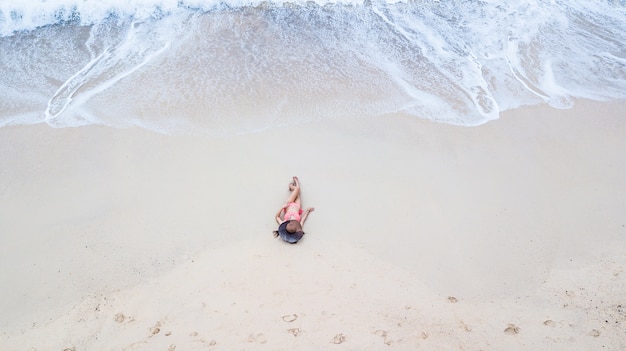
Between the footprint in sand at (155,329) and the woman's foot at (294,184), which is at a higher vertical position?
the woman's foot at (294,184)

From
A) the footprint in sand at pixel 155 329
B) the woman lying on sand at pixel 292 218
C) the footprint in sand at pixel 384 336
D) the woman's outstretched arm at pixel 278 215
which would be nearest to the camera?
the footprint in sand at pixel 384 336

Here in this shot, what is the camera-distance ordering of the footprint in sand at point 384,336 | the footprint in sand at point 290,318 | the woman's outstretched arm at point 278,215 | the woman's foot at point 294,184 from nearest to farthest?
the footprint in sand at point 384,336 → the footprint in sand at point 290,318 → the woman's outstretched arm at point 278,215 → the woman's foot at point 294,184

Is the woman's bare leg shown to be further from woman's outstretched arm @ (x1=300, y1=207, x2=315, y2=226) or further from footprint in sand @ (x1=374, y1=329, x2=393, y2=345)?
footprint in sand @ (x1=374, y1=329, x2=393, y2=345)

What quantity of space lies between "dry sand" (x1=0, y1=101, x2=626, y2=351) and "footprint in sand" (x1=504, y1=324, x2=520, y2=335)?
6 cm

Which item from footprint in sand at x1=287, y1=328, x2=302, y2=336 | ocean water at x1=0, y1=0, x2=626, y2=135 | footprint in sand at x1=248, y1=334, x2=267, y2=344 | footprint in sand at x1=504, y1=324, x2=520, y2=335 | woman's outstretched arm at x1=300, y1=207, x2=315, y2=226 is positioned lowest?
footprint in sand at x1=504, y1=324, x2=520, y2=335

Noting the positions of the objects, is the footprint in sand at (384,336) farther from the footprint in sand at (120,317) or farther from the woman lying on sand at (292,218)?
the footprint in sand at (120,317)

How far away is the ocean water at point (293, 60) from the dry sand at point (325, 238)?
545 millimetres

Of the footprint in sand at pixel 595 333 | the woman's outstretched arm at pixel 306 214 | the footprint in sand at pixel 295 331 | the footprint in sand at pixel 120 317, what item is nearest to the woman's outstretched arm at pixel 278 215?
the woman's outstretched arm at pixel 306 214

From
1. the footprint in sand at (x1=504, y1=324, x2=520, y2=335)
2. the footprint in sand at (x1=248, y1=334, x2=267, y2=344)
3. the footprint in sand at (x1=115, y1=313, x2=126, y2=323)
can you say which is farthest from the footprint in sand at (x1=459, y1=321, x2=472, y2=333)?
the footprint in sand at (x1=115, y1=313, x2=126, y2=323)

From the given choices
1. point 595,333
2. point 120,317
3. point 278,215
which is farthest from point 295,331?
point 595,333

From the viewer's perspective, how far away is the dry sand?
4.53 meters

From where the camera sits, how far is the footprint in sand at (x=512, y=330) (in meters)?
4.50

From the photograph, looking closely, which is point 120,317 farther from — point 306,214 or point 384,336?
point 384,336

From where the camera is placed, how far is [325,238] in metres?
5.51
